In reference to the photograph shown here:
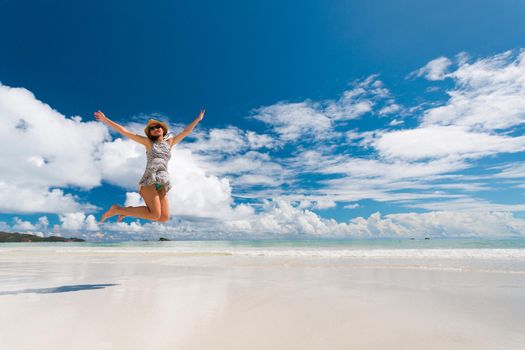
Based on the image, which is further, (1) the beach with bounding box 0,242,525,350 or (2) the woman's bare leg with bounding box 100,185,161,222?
(2) the woman's bare leg with bounding box 100,185,161,222

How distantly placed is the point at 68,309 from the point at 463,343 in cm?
460

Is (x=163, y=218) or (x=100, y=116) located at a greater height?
(x=100, y=116)

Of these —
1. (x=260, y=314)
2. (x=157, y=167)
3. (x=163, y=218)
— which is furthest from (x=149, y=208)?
(x=260, y=314)

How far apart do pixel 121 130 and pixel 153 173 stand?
1.03 meters

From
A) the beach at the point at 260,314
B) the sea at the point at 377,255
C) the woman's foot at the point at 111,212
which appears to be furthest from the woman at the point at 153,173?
the sea at the point at 377,255

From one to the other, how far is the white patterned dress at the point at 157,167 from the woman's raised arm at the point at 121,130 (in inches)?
9.1

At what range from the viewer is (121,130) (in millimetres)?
6219

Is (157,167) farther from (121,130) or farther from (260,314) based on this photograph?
(260,314)

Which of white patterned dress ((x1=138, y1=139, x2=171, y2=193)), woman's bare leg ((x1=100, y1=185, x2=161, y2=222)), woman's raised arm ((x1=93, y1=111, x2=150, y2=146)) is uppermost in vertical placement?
woman's raised arm ((x1=93, y1=111, x2=150, y2=146))

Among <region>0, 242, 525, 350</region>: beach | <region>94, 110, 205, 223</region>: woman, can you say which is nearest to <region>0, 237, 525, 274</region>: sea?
<region>0, 242, 525, 350</region>: beach

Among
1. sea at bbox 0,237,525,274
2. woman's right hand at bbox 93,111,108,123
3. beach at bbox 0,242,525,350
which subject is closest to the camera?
beach at bbox 0,242,525,350

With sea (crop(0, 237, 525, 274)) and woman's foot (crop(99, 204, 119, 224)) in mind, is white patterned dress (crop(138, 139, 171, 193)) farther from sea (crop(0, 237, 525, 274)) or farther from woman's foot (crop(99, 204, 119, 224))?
sea (crop(0, 237, 525, 274))

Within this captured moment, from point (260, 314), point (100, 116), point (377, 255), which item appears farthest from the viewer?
point (377, 255)

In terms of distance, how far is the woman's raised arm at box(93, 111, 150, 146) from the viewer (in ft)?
19.8
